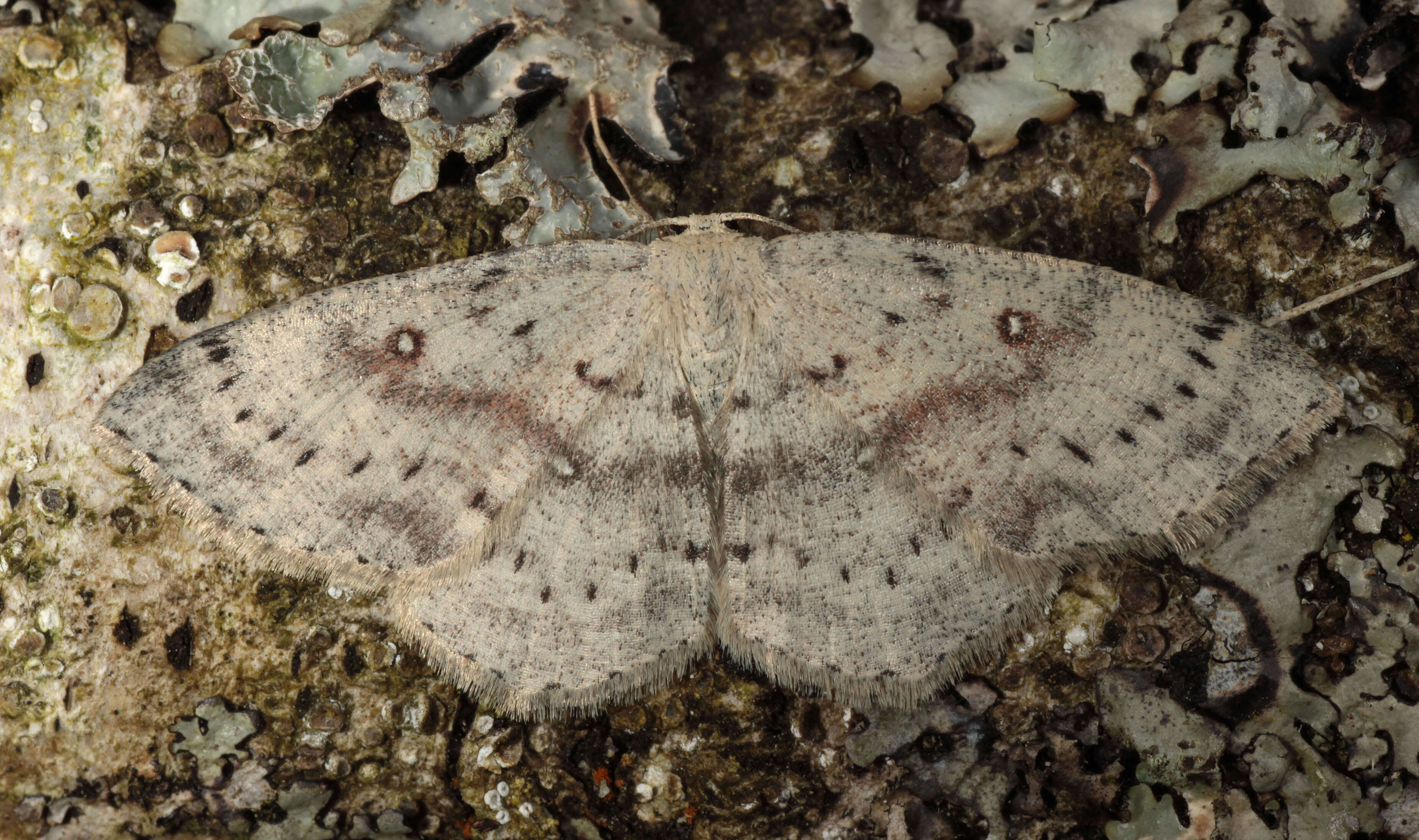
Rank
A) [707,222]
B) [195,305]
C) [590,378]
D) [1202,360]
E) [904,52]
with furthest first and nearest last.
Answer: [904,52]
[195,305]
[707,222]
[590,378]
[1202,360]

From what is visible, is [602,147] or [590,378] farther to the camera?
[602,147]

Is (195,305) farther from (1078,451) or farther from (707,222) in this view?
(1078,451)

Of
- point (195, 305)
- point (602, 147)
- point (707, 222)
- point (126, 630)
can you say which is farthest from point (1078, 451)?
point (126, 630)

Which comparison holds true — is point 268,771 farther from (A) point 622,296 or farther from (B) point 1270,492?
(B) point 1270,492

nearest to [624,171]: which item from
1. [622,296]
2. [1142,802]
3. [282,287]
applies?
[622,296]

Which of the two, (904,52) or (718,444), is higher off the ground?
(904,52)

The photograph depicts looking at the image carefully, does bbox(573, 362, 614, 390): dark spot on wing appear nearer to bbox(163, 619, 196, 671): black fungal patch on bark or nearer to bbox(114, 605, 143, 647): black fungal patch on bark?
bbox(163, 619, 196, 671): black fungal patch on bark
